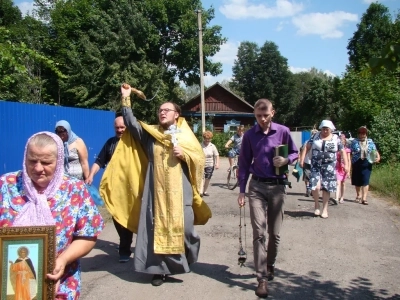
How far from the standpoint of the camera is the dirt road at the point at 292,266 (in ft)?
15.6

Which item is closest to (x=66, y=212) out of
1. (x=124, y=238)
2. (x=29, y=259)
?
(x=29, y=259)

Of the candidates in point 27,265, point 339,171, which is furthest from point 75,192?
point 339,171

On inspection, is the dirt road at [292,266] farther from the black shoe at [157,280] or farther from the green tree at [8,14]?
the green tree at [8,14]

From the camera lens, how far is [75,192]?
7.76 feet

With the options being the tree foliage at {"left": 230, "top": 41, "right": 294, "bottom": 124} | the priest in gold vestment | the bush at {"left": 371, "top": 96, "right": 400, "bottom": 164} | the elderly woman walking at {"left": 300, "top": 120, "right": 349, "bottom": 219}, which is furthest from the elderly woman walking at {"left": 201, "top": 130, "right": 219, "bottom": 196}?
the tree foliage at {"left": 230, "top": 41, "right": 294, "bottom": 124}

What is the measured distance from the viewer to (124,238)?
5.77 m

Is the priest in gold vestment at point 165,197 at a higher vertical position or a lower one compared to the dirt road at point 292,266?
higher

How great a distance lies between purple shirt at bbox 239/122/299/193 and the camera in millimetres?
4797

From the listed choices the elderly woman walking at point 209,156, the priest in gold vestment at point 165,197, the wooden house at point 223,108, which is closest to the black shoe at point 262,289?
the priest in gold vestment at point 165,197

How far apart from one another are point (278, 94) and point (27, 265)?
66.7 m

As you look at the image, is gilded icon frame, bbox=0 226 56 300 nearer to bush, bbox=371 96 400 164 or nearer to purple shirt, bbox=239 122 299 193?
purple shirt, bbox=239 122 299 193

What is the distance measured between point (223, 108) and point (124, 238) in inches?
1680

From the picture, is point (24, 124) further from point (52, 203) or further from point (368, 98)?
point (368, 98)

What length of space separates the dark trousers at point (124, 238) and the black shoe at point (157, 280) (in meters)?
0.90
